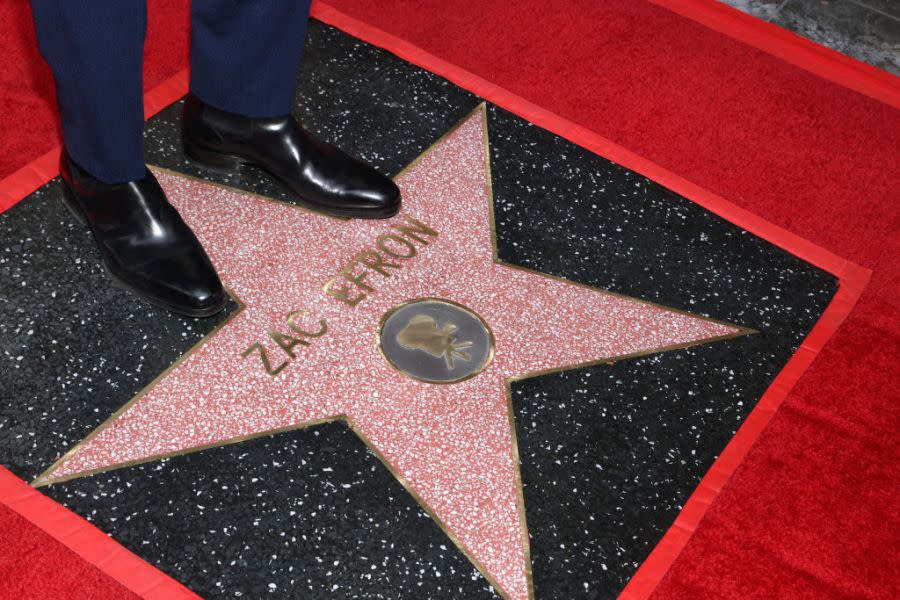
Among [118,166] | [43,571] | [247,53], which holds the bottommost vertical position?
[43,571]

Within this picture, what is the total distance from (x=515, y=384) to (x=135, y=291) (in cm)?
50

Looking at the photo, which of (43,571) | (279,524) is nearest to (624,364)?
(279,524)

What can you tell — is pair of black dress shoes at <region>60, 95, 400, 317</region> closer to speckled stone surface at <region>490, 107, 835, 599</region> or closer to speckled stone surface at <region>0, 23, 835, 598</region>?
speckled stone surface at <region>0, 23, 835, 598</region>

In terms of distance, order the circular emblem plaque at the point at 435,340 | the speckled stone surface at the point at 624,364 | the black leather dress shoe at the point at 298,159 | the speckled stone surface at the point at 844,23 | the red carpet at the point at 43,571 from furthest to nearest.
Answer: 1. the speckled stone surface at the point at 844,23
2. the black leather dress shoe at the point at 298,159
3. the circular emblem plaque at the point at 435,340
4. the speckled stone surface at the point at 624,364
5. the red carpet at the point at 43,571

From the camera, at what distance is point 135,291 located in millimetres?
1198

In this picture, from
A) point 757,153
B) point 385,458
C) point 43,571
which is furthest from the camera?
point 757,153

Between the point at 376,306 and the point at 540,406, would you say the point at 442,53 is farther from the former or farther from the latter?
the point at 540,406

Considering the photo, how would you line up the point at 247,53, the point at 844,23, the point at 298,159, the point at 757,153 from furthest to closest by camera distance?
the point at 844,23, the point at 757,153, the point at 298,159, the point at 247,53

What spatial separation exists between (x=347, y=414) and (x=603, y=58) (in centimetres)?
92

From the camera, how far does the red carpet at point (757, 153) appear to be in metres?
1.08

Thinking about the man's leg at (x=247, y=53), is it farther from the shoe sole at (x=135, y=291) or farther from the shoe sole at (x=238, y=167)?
the shoe sole at (x=135, y=291)

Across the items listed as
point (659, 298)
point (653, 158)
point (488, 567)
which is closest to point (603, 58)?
point (653, 158)

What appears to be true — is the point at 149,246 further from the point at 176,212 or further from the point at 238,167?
the point at 238,167

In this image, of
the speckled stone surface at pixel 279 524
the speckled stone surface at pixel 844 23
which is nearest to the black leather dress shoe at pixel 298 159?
the speckled stone surface at pixel 279 524
